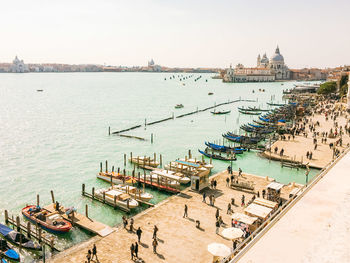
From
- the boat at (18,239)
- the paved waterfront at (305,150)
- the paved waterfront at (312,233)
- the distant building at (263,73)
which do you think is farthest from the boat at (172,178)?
the distant building at (263,73)

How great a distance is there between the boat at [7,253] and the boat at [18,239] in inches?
24.0

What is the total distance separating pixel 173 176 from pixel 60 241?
838 cm

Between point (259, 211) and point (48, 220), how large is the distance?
10.9 m

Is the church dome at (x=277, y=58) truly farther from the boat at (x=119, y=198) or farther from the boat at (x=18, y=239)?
the boat at (x=18, y=239)

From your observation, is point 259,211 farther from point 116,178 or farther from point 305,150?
point 305,150

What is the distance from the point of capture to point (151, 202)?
20.0 meters

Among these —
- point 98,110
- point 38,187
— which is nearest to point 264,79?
point 98,110

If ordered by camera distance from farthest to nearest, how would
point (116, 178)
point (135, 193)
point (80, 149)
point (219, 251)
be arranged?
point (80, 149)
point (116, 178)
point (135, 193)
point (219, 251)

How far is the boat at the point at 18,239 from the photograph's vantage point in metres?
14.4

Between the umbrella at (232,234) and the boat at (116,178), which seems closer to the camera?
the umbrella at (232,234)

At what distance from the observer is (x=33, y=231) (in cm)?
1614

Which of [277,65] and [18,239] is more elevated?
[277,65]

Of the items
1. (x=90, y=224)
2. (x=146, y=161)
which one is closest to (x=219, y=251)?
(x=90, y=224)

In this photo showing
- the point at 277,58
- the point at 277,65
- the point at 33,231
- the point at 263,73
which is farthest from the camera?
the point at 277,65
